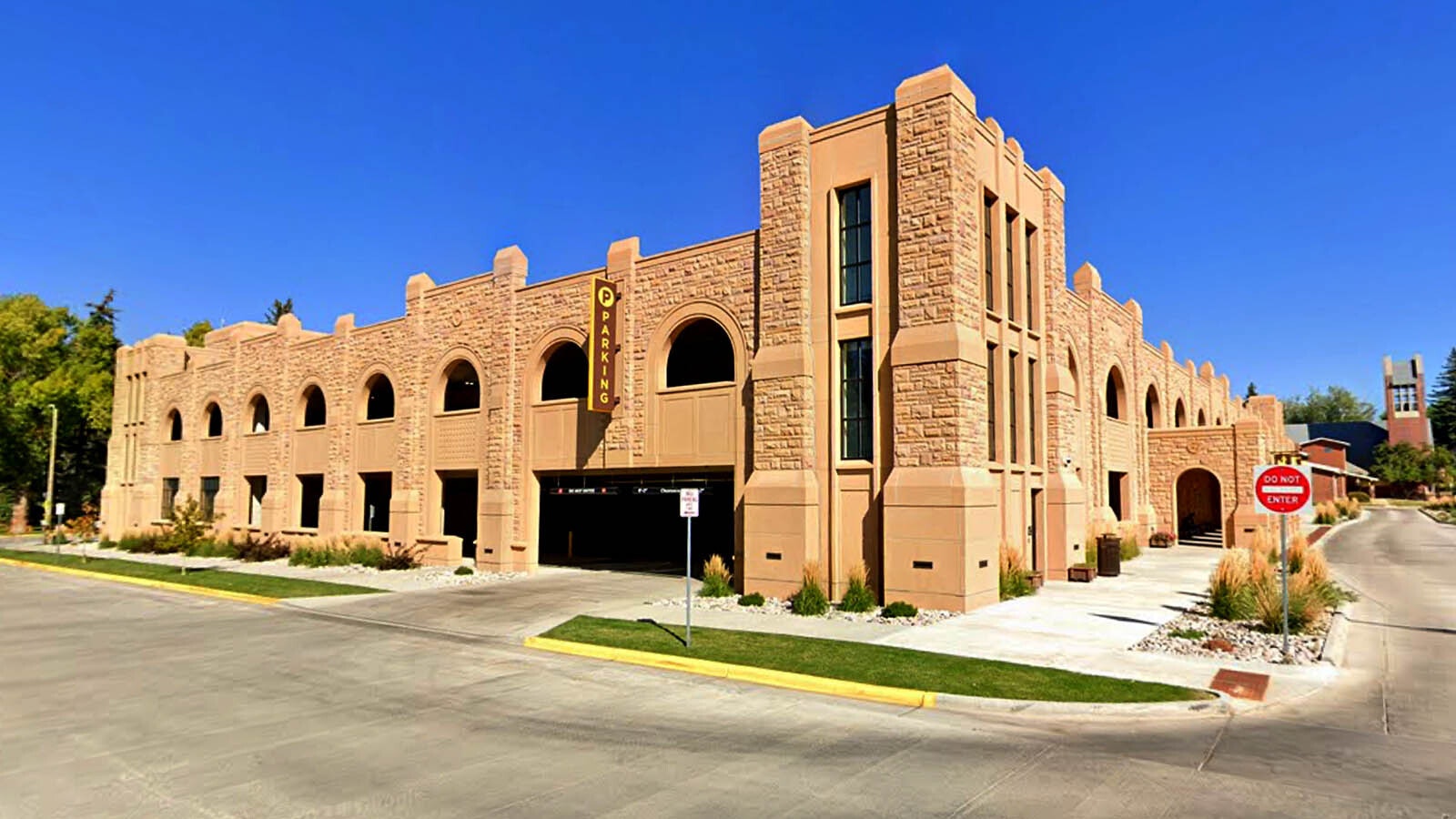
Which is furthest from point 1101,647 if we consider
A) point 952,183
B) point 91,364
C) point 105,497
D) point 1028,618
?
point 91,364

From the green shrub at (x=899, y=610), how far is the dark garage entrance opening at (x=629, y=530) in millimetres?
11340

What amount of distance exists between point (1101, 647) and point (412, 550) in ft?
75.3

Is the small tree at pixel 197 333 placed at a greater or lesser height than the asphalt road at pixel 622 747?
greater

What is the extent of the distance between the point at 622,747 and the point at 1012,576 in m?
13.3

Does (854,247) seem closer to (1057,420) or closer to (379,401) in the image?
(1057,420)

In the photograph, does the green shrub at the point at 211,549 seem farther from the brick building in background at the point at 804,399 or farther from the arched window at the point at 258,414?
the arched window at the point at 258,414

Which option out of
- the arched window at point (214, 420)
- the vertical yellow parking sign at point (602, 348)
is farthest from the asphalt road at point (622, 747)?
the arched window at point (214, 420)

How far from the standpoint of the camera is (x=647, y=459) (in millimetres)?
22422

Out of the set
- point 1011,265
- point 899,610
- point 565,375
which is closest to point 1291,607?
point 899,610

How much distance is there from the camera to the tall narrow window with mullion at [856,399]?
1831 cm

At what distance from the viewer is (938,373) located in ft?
55.5

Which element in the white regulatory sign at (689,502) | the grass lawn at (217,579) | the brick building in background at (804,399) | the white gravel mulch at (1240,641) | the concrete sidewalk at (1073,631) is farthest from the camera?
the grass lawn at (217,579)

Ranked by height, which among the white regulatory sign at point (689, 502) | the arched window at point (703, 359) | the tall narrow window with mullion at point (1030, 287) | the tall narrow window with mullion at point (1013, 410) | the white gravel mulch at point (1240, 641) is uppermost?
the tall narrow window with mullion at point (1030, 287)

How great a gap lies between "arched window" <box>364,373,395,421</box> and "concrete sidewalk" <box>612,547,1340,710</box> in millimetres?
19447
